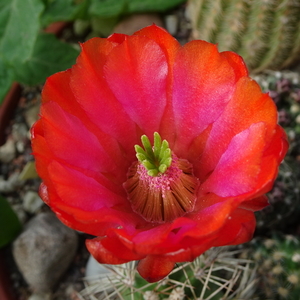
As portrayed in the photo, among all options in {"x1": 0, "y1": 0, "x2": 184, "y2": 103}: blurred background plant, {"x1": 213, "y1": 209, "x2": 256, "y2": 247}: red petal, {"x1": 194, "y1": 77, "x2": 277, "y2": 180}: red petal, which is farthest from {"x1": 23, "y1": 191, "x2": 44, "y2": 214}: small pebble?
{"x1": 213, "y1": 209, "x2": 256, "y2": 247}: red petal

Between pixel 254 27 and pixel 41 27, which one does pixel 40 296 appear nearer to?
pixel 41 27

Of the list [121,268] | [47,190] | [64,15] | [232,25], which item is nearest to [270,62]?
[232,25]

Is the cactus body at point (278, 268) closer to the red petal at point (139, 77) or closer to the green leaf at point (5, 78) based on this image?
the red petal at point (139, 77)

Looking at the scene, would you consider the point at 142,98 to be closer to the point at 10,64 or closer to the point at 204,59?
the point at 204,59

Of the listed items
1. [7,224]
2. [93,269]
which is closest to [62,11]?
[7,224]

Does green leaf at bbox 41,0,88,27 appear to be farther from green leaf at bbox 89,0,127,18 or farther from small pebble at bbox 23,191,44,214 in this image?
small pebble at bbox 23,191,44,214

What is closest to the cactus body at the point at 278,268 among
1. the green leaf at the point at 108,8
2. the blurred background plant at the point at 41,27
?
the blurred background plant at the point at 41,27
